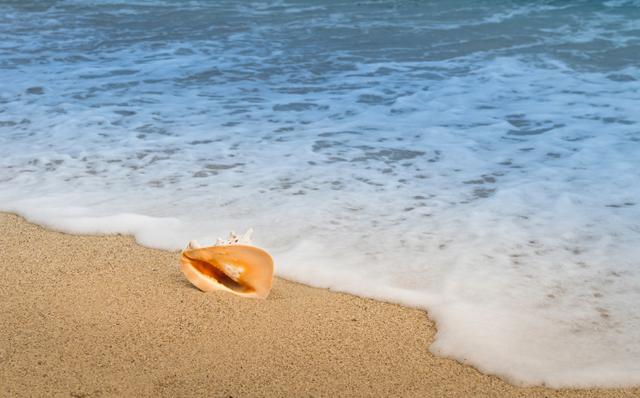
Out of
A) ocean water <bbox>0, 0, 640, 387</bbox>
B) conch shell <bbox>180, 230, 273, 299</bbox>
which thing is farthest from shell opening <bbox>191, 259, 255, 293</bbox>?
ocean water <bbox>0, 0, 640, 387</bbox>

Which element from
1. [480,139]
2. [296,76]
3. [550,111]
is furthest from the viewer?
[296,76]

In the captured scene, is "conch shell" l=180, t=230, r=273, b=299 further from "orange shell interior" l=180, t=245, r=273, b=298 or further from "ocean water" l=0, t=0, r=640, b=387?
"ocean water" l=0, t=0, r=640, b=387

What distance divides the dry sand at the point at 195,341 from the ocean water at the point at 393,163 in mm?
150

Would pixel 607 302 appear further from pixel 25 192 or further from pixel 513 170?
pixel 25 192

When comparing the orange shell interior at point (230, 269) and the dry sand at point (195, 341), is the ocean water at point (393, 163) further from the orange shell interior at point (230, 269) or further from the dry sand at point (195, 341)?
the orange shell interior at point (230, 269)

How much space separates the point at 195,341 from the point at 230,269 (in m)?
0.39

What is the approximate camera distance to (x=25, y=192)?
4191 mm

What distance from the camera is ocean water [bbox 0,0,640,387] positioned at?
2.98 meters

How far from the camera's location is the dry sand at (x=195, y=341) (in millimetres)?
2400

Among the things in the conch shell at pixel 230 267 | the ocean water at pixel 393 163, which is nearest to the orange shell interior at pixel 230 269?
the conch shell at pixel 230 267

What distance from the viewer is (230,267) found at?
298 cm

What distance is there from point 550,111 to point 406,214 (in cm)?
233

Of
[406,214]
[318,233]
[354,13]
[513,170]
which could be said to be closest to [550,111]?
[513,170]

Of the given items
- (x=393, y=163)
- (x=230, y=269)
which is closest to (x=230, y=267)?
(x=230, y=269)
